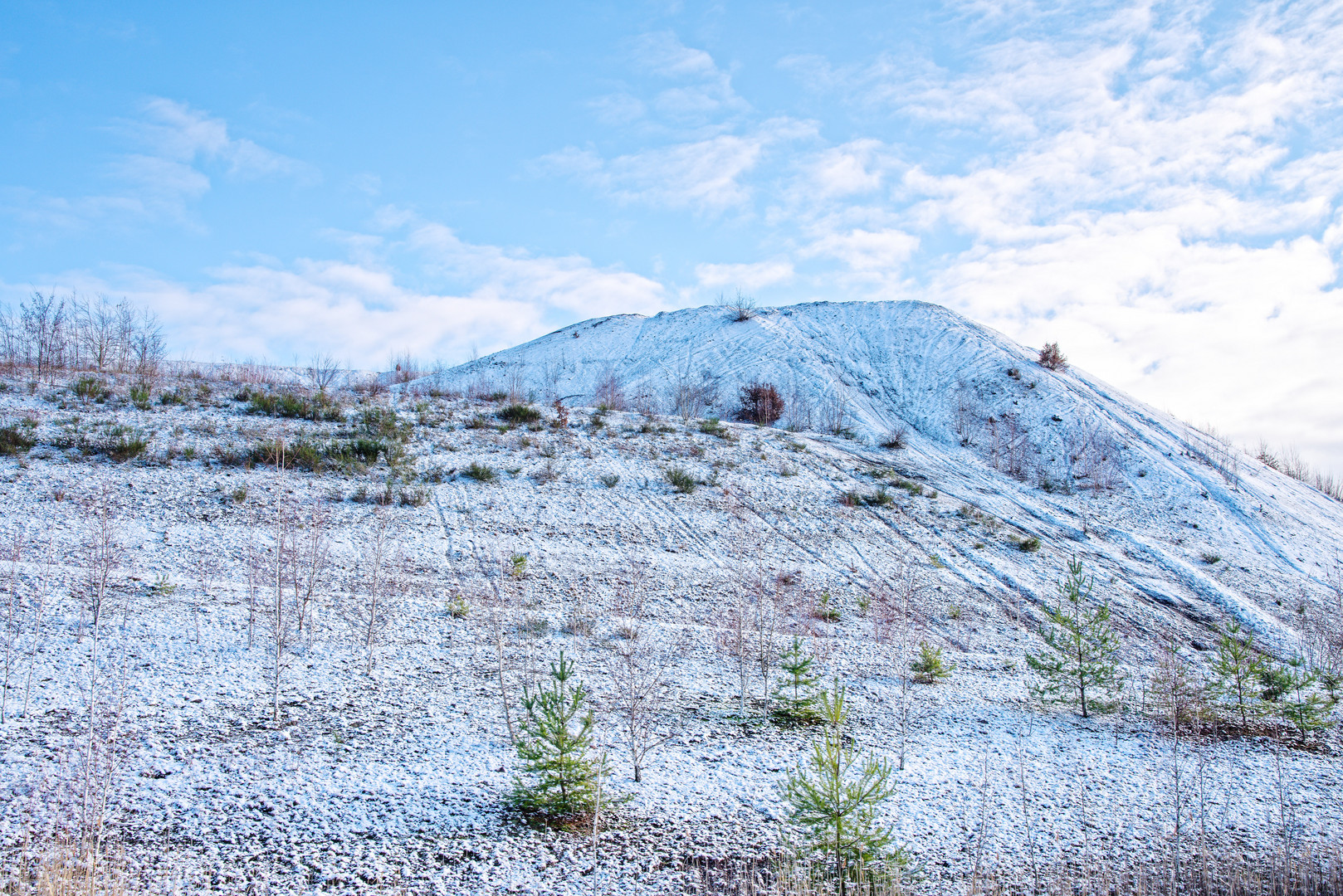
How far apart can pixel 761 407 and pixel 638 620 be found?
52.5 ft

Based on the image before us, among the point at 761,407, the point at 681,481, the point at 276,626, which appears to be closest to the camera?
the point at 276,626

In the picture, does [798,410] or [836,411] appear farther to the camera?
[798,410]

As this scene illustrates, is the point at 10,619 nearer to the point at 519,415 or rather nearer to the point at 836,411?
the point at 519,415

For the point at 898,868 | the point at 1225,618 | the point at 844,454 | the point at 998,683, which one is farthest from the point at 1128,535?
the point at 898,868

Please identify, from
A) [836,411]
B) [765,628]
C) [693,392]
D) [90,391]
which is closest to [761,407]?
[836,411]

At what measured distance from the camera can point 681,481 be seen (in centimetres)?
1642

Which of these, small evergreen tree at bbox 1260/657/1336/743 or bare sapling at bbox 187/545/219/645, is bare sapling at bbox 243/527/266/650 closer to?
bare sapling at bbox 187/545/219/645

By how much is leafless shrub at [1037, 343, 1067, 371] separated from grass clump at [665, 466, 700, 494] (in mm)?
20696

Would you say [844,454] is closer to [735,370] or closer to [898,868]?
[735,370]

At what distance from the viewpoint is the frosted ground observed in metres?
4.85

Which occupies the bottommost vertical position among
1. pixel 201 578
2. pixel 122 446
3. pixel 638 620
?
pixel 638 620

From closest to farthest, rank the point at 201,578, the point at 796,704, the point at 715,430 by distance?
1. the point at 796,704
2. the point at 201,578
3. the point at 715,430

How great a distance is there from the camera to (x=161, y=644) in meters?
7.43

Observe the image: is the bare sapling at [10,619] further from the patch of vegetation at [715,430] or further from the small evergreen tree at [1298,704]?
the patch of vegetation at [715,430]
